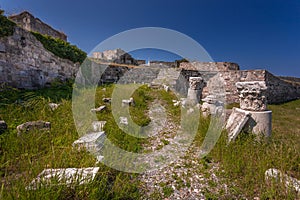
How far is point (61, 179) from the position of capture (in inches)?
54.4

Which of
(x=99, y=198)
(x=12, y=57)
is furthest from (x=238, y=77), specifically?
(x=12, y=57)

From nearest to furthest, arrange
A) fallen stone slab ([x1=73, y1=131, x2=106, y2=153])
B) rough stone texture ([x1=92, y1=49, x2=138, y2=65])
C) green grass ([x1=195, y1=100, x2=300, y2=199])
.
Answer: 1. green grass ([x1=195, y1=100, x2=300, y2=199])
2. fallen stone slab ([x1=73, y1=131, x2=106, y2=153])
3. rough stone texture ([x1=92, y1=49, x2=138, y2=65])

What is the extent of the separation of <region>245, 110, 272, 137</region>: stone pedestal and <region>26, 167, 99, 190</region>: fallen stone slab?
116 inches

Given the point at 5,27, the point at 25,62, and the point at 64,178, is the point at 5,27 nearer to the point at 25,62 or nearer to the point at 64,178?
the point at 25,62

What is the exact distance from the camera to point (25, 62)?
5281 millimetres

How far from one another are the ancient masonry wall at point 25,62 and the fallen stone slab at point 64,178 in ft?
16.3

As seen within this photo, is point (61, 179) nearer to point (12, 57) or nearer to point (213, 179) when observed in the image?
point (213, 179)

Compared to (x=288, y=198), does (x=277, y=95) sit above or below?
above

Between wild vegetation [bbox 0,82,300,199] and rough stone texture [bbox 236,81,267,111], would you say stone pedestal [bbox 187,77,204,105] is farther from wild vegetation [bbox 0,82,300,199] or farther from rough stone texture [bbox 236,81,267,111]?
wild vegetation [bbox 0,82,300,199]

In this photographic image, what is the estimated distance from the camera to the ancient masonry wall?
4679 millimetres

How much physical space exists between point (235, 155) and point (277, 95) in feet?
44.3

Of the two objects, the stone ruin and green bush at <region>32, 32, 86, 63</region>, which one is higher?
green bush at <region>32, 32, 86, 63</region>

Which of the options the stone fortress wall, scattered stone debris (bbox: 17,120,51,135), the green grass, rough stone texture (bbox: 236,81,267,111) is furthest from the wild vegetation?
the stone fortress wall

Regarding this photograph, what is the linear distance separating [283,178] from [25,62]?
25.1ft
